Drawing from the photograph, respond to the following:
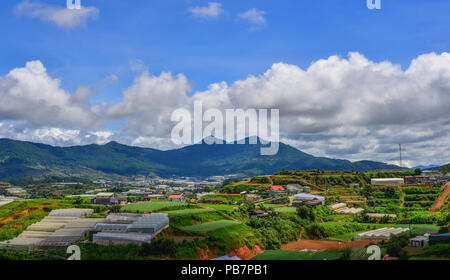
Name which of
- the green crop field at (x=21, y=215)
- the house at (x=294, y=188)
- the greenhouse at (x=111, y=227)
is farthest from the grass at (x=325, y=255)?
the house at (x=294, y=188)

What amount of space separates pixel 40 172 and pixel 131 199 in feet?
469

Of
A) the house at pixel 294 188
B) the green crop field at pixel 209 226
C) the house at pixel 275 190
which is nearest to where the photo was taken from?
the green crop field at pixel 209 226

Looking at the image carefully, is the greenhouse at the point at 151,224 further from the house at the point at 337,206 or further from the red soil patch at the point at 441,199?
the red soil patch at the point at 441,199

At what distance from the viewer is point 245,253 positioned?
29656 millimetres

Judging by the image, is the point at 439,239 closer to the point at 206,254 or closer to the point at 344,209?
the point at 206,254

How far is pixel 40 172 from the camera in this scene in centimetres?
17712

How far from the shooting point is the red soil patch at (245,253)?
28.8m

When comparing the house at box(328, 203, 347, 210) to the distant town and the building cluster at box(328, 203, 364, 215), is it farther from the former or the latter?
the distant town

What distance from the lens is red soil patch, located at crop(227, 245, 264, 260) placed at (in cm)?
2875

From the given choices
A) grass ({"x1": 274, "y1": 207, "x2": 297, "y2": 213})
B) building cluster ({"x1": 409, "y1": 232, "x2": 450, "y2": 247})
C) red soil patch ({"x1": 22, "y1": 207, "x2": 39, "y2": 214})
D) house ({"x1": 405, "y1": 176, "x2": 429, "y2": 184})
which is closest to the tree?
grass ({"x1": 274, "y1": 207, "x2": 297, "y2": 213})

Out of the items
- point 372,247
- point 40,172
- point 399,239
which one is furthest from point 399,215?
point 40,172

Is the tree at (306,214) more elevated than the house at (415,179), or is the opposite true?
the house at (415,179)
